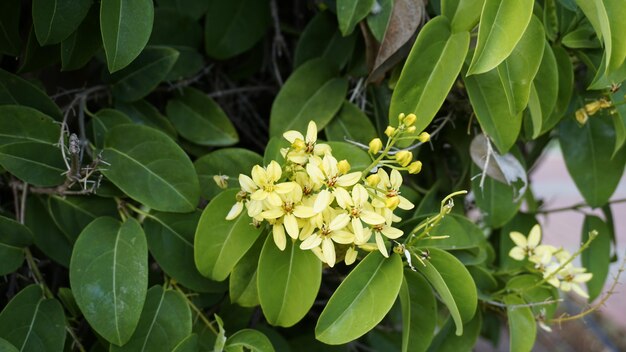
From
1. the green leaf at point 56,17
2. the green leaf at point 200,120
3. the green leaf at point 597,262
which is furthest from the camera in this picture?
the green leaf at point 597,262

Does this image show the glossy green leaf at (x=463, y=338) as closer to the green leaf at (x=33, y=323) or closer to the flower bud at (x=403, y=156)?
the flower bud at (x=403, y=156)

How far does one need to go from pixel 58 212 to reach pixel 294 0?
0.60m

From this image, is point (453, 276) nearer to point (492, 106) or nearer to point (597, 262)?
point (492, 106)

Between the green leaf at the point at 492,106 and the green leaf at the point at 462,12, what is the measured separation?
0.07 meters

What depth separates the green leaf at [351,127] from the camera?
101 cm

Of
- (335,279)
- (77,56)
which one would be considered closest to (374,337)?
(335,279)

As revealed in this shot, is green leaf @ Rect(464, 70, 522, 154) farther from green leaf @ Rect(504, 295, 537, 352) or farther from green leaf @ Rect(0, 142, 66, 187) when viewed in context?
green leaf @ Rect(0, 142, 66, 187)

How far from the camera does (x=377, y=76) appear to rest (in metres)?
0.97

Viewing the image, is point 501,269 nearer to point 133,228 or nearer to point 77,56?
point 133,228

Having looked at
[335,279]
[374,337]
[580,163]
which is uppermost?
[580,163]

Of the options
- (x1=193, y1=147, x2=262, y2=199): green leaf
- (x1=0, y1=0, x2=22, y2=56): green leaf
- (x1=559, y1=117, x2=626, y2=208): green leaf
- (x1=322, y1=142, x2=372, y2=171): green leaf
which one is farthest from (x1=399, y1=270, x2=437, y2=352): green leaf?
(x1=0, y1=0, x2=22, y2=56): green leaf

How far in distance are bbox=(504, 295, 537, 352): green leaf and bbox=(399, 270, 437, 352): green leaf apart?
12 cm

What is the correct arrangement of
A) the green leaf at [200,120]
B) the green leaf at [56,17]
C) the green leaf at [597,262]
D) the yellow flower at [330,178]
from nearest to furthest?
1. the yellow flower at [330,178]
2. the green leaf at [56,17]
3. the green leaf at [200,120]
4. the green leaf at [597,262]

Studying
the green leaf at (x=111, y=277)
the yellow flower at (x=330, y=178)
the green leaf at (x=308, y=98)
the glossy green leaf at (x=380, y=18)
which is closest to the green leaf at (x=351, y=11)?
the glossy green leaf at (x=380, y=18)
